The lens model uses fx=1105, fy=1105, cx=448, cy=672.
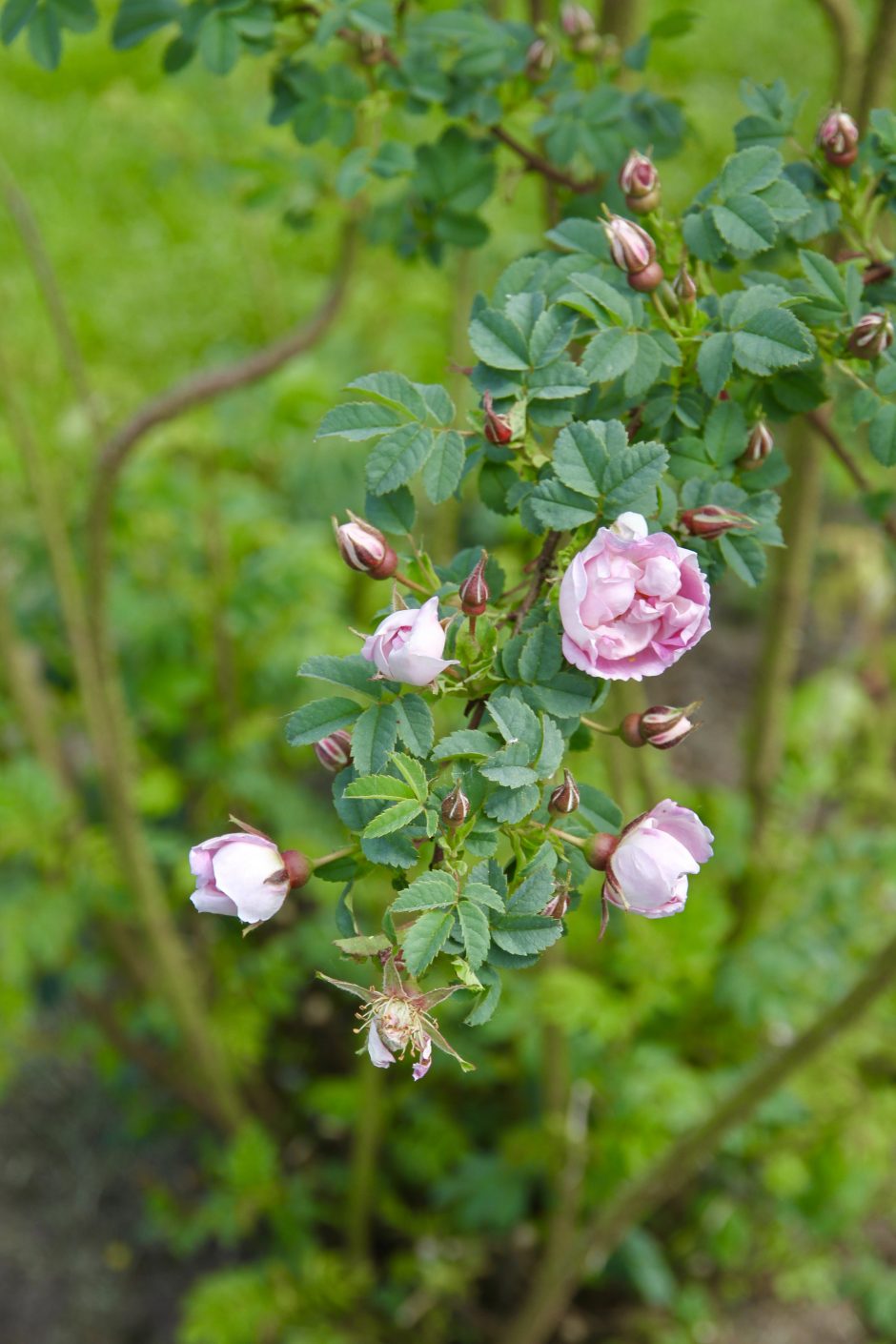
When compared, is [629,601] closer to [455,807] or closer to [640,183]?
[455,807]

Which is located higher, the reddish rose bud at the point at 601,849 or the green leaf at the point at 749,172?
the green leaf at the point at 749,172

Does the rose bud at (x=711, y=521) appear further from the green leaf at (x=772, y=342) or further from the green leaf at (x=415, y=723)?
the green leaf at (x=415, y=723)

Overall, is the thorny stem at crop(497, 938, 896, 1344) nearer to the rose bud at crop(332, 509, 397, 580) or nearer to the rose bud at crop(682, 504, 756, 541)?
the rose bud at crop(682, 504, 756, 541)

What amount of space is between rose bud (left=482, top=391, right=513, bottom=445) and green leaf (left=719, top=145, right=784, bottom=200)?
0.74 ft

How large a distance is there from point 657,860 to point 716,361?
294mm

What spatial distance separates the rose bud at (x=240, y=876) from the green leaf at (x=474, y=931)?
0.10 meters

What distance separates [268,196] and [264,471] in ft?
4.65

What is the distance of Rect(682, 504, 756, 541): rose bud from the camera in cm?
63

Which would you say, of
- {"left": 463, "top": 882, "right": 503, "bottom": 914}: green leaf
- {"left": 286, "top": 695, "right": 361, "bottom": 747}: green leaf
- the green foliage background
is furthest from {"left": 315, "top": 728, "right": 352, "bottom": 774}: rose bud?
the green foliage background

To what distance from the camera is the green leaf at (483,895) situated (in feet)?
1.80

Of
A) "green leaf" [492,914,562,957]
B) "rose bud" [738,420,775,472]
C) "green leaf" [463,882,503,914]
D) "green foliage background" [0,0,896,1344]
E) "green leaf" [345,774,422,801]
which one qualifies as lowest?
"green foliage background" [0,0,896,1344]

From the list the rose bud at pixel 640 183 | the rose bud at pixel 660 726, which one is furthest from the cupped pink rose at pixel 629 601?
the rose bud at pixel 640 183

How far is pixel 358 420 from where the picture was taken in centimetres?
65

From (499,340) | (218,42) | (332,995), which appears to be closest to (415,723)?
(499,340)
